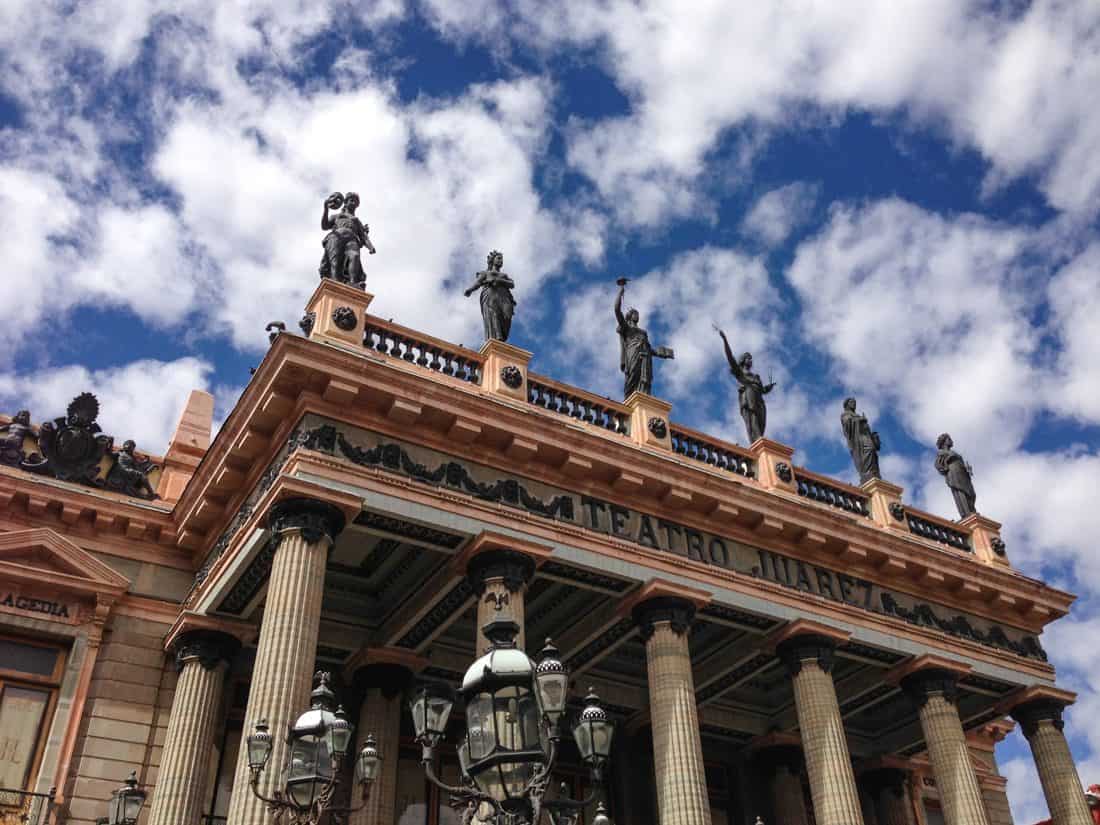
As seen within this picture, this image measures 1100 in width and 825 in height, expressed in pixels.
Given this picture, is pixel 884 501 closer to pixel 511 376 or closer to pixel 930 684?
pixel 930 684

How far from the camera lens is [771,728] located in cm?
2411

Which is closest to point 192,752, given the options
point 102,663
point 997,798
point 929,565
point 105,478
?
point 102,663

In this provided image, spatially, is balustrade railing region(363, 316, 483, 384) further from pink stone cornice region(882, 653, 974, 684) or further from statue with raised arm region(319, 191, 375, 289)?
pink stone cornice region(882, 653, 974, 684)

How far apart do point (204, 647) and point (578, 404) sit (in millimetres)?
7833

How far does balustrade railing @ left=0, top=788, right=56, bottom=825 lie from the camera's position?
16062 mm

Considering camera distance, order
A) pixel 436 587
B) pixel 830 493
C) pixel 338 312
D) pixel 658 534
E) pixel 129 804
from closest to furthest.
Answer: pixel 129 804 < pixel 338 312 < pixel 436 587 < pixel 658 534 < pixel 830 493

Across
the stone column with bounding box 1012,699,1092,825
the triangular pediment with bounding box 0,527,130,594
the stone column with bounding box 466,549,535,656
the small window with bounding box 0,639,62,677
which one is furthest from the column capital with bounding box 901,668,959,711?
the small window with bounding box 0,639,62,677

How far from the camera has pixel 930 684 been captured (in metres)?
21.2

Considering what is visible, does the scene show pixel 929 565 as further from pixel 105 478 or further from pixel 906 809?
pixel 105 478

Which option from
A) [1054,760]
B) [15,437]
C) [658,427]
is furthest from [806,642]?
[15,437]

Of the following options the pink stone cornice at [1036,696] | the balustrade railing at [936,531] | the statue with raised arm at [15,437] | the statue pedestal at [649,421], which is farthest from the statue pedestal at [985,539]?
the statue with raised arm at [15,437]

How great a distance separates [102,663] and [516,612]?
7.35m

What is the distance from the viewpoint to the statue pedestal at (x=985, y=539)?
2409 cm

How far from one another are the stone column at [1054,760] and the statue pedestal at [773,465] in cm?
736
